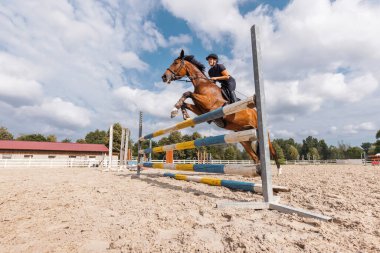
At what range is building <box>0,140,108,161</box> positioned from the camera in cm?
2914

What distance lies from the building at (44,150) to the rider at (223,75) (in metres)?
26.8

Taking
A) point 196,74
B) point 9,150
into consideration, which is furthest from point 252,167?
point 9,150

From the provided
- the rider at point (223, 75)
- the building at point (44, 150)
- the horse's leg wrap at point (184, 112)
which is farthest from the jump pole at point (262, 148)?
the building at point (44, 150)

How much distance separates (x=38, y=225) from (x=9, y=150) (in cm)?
3489

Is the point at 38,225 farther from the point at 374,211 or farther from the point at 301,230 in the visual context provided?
the point at 374,211

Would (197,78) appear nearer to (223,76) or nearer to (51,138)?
(223,76)

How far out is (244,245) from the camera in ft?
4.62

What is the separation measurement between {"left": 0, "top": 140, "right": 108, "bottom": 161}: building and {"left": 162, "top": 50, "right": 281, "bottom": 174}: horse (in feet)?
85.9

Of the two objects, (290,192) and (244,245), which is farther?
(290,192)

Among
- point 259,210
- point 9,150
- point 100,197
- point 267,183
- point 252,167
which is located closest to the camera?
point 259,210

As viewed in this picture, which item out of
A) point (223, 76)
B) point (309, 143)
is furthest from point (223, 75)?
point (309, 143)

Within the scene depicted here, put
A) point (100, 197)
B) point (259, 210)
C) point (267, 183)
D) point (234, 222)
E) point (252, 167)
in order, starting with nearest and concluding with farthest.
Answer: point (234, 222)
point (259, 210)
point (267, 183)
point (252, 167)
point (100, 197)

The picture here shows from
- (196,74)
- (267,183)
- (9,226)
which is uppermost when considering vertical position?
(196,74)

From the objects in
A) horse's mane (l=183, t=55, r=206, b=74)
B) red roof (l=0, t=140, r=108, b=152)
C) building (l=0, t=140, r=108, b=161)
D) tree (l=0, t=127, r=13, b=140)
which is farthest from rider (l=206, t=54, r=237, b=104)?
tree (l=0, t=127, r=13, b=140)
